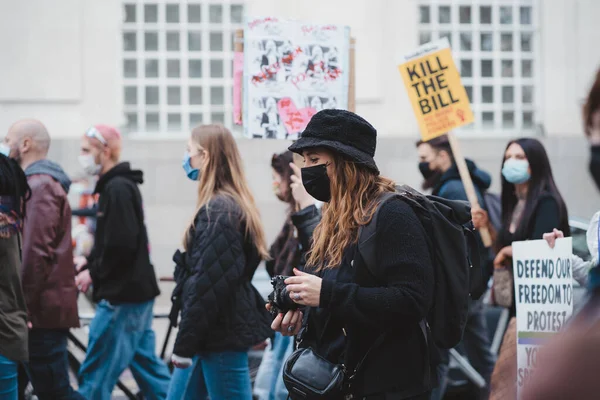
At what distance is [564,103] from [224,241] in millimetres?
10646

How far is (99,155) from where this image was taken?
6.74m

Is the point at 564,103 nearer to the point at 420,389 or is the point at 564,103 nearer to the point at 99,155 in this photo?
the point at 99,155

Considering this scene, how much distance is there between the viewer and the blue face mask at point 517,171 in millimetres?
6102

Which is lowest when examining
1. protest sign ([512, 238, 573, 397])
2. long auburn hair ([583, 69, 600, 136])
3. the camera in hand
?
protest sign ([512, 238, 573, 397])

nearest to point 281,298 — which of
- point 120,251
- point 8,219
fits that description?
point 8,219

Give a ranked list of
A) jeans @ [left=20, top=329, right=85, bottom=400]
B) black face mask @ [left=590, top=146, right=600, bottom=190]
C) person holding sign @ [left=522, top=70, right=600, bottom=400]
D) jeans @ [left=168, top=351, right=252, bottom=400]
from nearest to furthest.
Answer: person holding sign @ [left=522, top=70, right=600, bottom=400], black face mask @ [left=590, top=146, right=600, bottom=190], jeans @ [left=168, top=351, right=252, bottom=400], jeans @ [left=20, top=329, right=85, bottom=400]

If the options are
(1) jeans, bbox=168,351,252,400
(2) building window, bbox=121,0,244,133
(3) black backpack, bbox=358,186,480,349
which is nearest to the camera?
(3) black backpack, bbox=358,186,480,349

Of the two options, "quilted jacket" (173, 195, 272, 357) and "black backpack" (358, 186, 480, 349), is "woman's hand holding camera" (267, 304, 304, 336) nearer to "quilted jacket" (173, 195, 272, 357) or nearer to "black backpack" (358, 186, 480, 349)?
"black backpack" (358, 186, 480, 349)

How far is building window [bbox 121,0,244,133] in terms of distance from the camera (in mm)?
14531

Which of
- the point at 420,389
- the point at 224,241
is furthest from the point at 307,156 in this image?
the point at 224,241

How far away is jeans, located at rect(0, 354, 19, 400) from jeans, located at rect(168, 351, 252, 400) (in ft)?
3.01

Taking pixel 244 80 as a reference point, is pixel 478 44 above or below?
above

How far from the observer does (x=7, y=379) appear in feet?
17.5

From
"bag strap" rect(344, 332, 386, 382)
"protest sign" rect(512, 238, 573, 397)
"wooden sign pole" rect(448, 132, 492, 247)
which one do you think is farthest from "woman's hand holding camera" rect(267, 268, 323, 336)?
"wooden sign pole" rect(448, 132, 492, 247)
